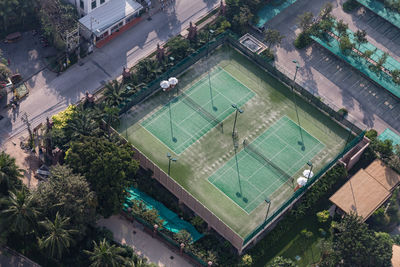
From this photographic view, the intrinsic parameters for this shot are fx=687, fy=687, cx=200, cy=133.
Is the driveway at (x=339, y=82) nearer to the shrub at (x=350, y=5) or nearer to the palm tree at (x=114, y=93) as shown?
the shrub at (x=350, y=5)

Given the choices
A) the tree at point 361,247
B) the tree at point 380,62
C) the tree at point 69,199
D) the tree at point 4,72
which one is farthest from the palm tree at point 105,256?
the tree at point 380,62

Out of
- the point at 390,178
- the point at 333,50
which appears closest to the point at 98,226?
the point at 390,178

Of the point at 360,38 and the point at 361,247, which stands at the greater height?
the point at 360,38

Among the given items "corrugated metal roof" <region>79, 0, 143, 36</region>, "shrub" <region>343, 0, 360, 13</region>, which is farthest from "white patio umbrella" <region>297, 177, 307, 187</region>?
"shrub" <region>343, 0, 360, 13</region>

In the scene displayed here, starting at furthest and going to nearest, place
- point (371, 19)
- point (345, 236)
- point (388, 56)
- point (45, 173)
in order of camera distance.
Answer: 1. point (371, 19)
2. point (388, 56)
3. point (45, 173)
4. point (345, 236)

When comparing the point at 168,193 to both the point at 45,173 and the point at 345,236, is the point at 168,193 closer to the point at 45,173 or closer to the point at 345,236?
the point at 45,173

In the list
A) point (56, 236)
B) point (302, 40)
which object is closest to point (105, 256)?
point (56, 236)

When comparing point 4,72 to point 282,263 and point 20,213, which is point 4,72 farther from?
point 282,263
